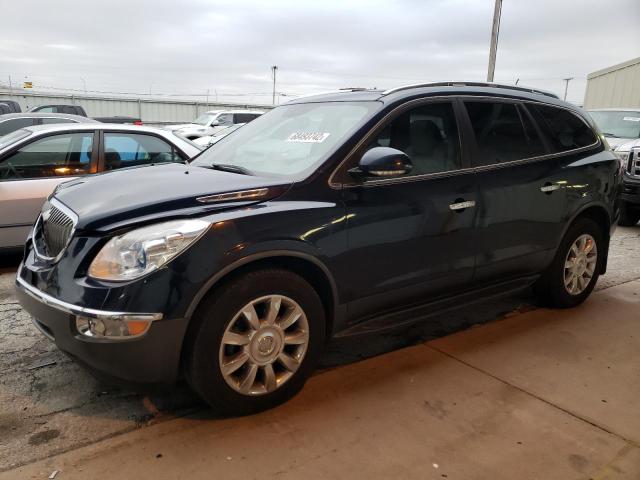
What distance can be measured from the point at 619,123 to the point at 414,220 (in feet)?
31.1

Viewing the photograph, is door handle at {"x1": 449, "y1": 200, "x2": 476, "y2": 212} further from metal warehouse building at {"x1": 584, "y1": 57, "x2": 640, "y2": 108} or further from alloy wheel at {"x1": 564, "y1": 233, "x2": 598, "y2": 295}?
metal warehouse building at {"x1": 584, "y1": 57, "x2": 640, "y2": 108}

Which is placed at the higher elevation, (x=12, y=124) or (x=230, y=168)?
(x=12, y=124)

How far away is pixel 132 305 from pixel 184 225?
435 mm

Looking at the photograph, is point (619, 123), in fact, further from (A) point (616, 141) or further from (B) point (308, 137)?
(B) point (308, 137)

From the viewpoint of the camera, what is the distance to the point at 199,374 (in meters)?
Result: 2.60

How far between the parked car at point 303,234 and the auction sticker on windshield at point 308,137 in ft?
0.04

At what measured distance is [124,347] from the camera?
2.45 meters

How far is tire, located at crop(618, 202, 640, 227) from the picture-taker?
866 cm

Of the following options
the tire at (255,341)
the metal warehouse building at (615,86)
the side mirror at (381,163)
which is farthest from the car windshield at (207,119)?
the tire at (255,341)

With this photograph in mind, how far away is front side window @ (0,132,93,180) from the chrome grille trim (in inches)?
101

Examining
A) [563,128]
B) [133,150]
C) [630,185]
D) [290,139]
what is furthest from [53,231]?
[630,185]

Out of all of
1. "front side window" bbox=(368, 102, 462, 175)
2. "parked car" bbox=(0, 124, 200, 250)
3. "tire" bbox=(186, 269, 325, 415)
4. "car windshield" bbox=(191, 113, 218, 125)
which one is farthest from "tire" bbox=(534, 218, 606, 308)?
"car windshield" bbox=(191, 113, 218, 125)

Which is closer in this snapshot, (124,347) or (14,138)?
(124,347)

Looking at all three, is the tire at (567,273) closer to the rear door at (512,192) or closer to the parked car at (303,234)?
the parked car at (303,234)
